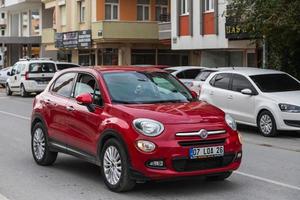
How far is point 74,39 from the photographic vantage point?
40.8m

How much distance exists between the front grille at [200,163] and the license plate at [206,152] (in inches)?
2.5

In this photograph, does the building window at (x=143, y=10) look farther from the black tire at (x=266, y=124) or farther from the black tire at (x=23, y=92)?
the black tire at (x=266, y=124)

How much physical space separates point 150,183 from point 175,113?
1.22 m

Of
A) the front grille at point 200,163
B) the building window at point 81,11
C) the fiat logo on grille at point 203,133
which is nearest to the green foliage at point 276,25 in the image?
the front grille at point 200,163

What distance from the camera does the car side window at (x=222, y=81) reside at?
52.4ft

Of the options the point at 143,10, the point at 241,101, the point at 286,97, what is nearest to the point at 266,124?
→ the point at 286,97

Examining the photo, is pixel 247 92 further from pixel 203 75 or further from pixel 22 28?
pixel 22 28

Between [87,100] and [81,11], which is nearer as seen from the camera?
[87,100]

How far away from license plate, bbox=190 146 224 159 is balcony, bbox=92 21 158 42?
97.2 ft

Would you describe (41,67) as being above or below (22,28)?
below

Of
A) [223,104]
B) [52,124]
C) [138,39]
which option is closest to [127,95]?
[52,124]

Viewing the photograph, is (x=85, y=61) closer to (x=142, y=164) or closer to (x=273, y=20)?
(x=273, y=20)

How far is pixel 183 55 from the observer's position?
40781 millimetres

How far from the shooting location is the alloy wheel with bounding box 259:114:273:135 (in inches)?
562
